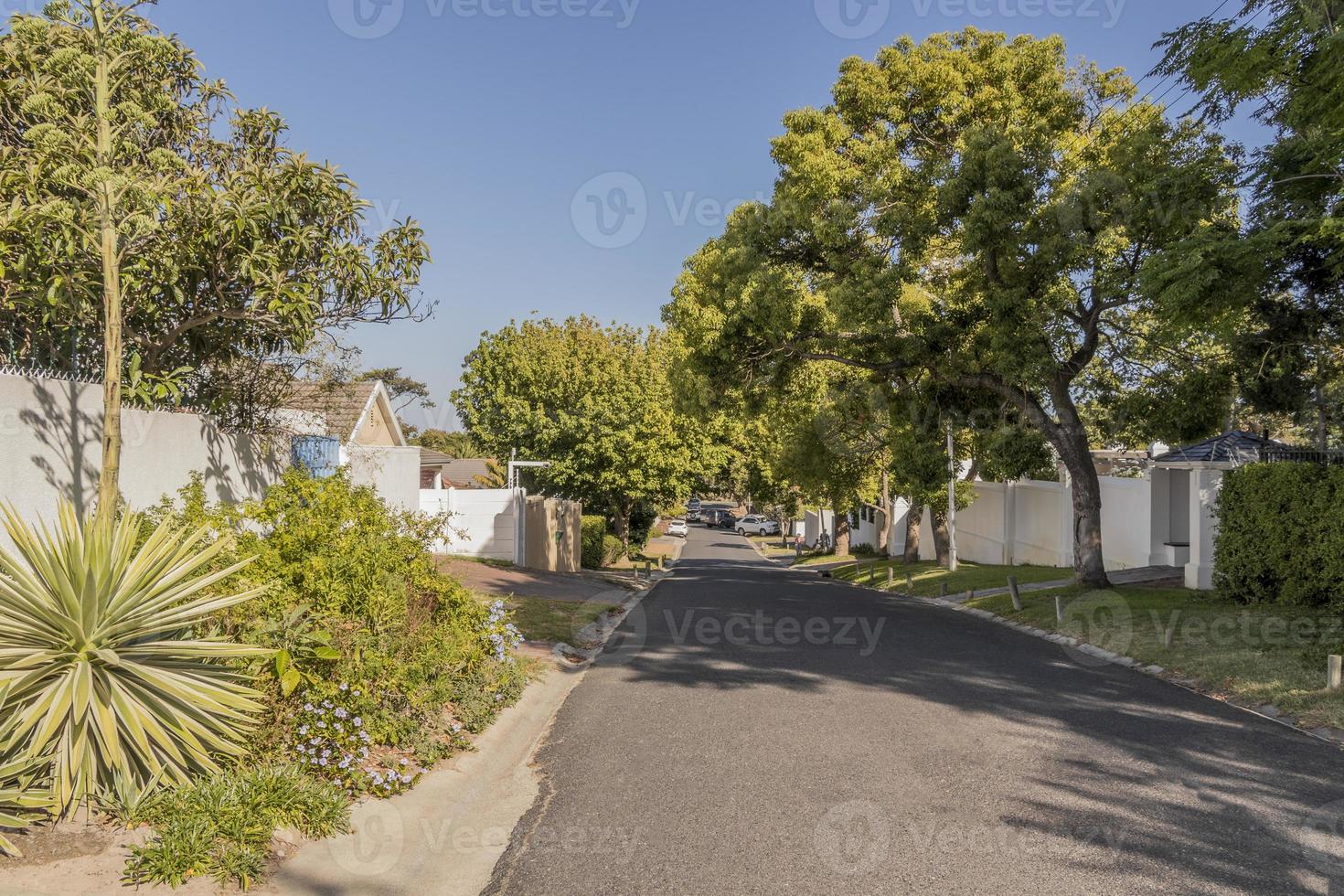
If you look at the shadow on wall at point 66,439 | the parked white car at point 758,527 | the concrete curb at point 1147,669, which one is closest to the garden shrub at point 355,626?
the shadow on wall at point 66,439

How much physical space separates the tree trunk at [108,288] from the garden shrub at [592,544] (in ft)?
97.8

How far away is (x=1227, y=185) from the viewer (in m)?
15.8

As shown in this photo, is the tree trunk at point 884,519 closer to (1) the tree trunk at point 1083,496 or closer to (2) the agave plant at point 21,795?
(1) the tree trunk at point 1083,496

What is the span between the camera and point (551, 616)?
1744 cm

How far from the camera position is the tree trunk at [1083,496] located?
1939 centimetres

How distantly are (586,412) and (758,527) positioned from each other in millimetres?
46543

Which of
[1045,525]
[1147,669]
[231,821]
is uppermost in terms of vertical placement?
[1045,525]

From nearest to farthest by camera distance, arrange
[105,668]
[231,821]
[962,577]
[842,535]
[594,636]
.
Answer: [231,821] → [105,668] → [594,636] → [962,577] → [842,535]

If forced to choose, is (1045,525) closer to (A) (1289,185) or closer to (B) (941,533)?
(B) (941,533)

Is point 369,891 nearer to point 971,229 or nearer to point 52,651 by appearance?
point 52,651

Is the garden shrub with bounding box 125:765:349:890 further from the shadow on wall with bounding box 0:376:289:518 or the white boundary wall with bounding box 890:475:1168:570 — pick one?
the white boundary wall with bounding box 890:475:1168:570

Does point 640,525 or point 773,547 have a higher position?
point 640,525

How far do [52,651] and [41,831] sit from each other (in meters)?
0.90

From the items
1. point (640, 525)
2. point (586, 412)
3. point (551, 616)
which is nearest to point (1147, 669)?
point (551, 616)
